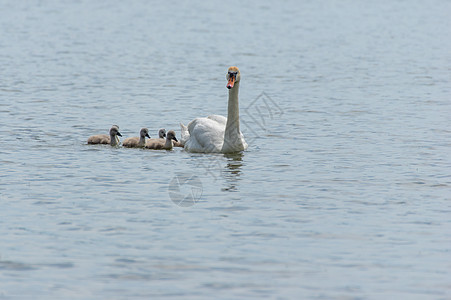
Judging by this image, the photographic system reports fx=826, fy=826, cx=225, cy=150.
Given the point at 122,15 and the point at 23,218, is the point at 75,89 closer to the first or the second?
the point at 23,218

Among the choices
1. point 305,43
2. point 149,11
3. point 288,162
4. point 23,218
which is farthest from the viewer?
point 149,11

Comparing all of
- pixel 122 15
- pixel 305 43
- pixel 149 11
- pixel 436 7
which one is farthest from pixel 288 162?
pixel 436 7

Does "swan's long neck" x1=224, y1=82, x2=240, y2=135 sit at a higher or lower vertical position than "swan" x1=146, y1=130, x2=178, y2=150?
higher

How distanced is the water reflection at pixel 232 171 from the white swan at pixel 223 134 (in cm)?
24

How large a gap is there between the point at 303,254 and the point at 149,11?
184ft

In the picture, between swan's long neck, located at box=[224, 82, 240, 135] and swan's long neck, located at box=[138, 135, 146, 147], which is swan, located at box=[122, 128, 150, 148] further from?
swan's long neck, located at box=[224, 82, 240, 135]

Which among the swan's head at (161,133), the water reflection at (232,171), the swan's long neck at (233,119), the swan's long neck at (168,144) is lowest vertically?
the water reflection at (232,171)

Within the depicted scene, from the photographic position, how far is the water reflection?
1424 centimetres

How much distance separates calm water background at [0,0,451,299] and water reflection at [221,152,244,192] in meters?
0.05

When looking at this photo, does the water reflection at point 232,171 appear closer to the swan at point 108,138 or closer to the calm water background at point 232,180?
the calm water background at point 232,180

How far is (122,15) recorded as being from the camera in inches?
2363

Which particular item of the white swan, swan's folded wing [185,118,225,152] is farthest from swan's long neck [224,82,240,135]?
swan's folded wing [185,118,225,152]

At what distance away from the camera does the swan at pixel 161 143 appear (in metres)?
17.8

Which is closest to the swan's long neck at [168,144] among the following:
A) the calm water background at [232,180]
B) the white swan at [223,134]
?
the calm water background at [232,180]
